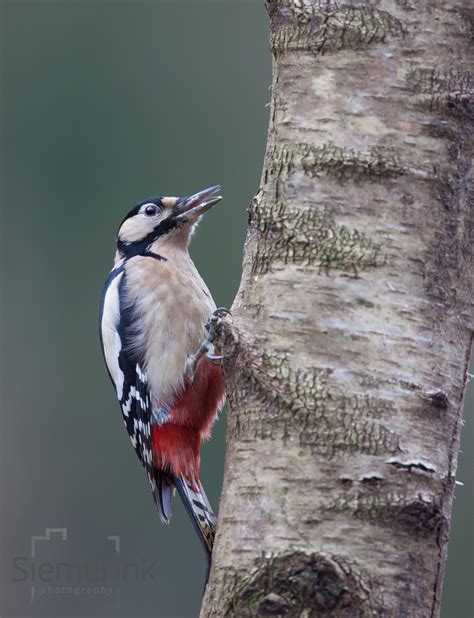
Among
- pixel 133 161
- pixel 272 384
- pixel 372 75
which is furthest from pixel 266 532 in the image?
pixel 133 161

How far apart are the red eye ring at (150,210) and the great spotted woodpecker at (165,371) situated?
37 centimetres

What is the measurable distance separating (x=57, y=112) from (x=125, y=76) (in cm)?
93

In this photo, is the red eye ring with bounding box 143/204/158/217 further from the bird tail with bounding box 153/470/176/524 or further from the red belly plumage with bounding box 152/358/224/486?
the bird tail with bounding box 153/470/176/524

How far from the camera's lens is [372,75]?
2598mm

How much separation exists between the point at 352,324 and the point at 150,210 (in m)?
2.48

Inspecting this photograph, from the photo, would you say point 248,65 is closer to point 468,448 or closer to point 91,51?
point 91,51

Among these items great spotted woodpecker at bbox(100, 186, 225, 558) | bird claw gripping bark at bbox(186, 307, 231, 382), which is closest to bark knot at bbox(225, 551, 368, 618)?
bird claw gripping bark at bbox(186, 307, 231, 382)

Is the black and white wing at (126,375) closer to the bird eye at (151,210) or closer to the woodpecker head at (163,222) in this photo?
the woodpecker head at (163,222)

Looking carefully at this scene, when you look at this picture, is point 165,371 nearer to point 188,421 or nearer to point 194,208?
point 188,421

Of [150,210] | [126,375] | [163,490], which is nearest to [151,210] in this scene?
[150,210]

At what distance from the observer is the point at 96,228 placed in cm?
1187

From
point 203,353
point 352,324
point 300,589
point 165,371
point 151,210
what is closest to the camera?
point 300,589

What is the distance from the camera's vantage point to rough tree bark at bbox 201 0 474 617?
2.30m

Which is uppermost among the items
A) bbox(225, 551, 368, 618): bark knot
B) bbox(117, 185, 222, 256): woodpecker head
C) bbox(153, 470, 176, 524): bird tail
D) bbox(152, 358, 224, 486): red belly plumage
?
bbox(117, 185, 222, 256): woodpecker head
